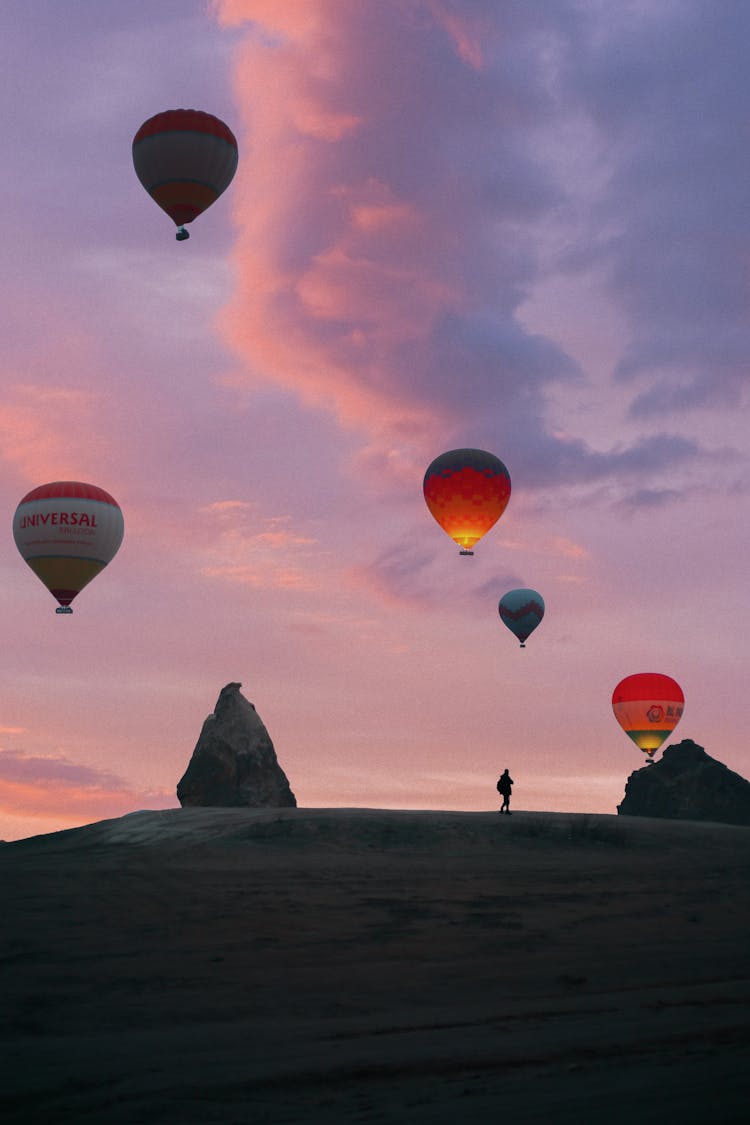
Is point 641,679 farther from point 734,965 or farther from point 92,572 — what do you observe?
point 734,965

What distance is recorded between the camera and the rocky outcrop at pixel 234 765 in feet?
165

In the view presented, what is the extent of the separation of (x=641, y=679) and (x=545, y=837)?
29431 millimetres

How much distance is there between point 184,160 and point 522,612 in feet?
90.8

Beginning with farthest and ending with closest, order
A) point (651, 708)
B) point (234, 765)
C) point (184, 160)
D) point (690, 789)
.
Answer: point (651, 708) < point (690, 789) < point (234, 765) < point (184, 160)

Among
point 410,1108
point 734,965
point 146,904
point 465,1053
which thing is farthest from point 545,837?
point 410,1108

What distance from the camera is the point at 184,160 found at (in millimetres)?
44719

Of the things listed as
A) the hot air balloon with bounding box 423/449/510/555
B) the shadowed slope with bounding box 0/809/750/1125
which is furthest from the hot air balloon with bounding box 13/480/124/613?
the shadowed slope with bounding box 0/809/750/1125

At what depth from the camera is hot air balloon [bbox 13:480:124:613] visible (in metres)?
45.6

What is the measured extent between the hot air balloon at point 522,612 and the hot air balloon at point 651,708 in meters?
5.78

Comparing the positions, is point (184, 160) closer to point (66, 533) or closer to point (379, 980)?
point (66, 533)

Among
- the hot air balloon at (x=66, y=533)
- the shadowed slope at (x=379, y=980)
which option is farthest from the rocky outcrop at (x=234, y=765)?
the shadowed slope at (x=379, y=980)

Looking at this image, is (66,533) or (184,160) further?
(66,533)

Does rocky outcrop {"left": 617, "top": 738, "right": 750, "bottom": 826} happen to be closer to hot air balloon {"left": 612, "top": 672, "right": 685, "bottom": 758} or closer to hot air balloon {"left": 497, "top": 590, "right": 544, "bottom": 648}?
hot air balloon {"left": 612, "top": 672, "right": 685, "bottom": 758}

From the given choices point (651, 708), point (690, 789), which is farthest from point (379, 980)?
point (651, 708)
